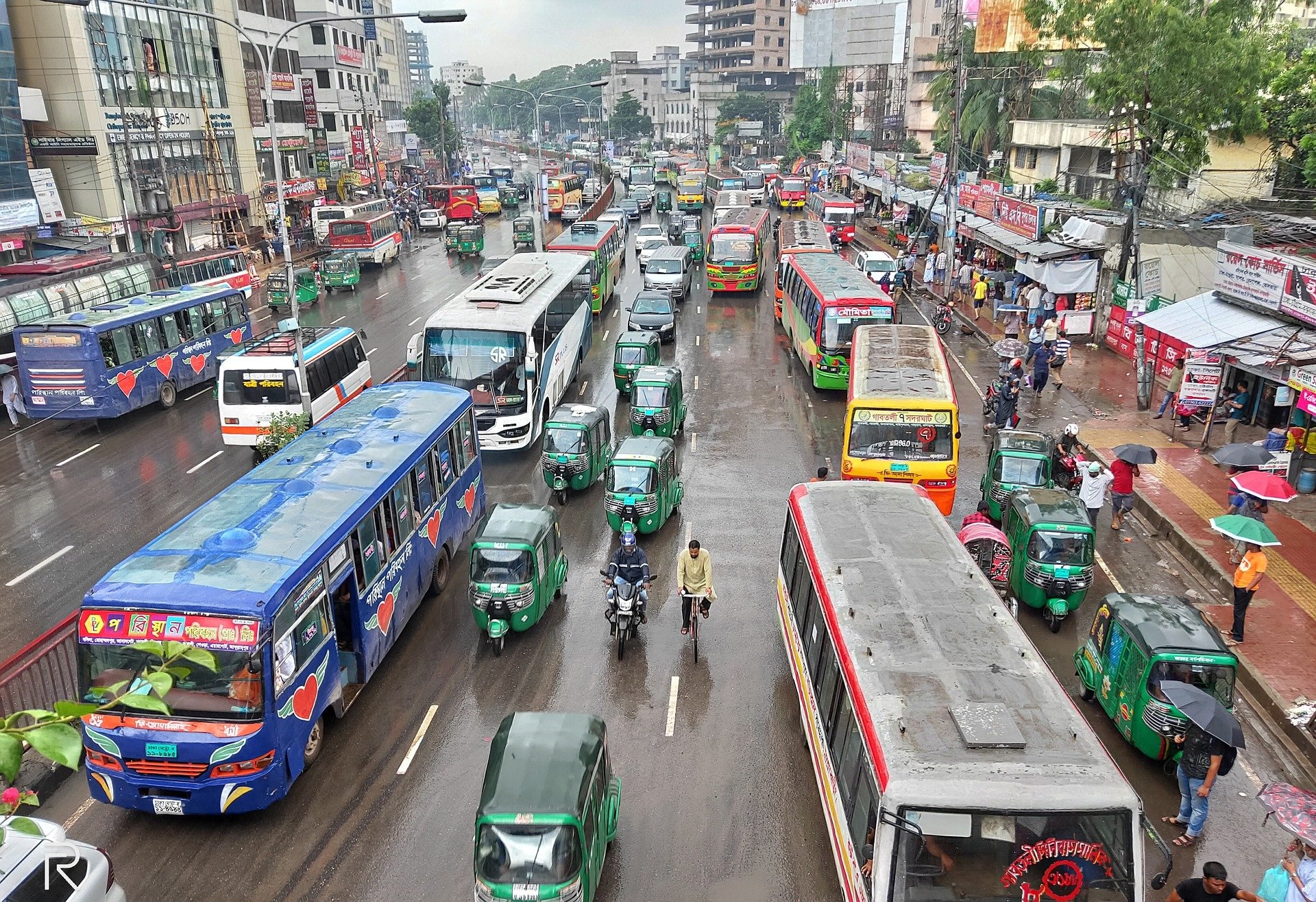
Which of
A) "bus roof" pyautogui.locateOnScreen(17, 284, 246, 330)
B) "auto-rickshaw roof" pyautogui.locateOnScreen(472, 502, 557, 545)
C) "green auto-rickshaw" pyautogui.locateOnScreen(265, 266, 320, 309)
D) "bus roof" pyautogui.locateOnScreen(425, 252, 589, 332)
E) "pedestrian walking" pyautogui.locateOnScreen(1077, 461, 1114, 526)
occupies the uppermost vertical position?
"bus roof" pyautogui.locateOnScreen(425, 252, 589, 332)

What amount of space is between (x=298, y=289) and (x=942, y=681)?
38.1 meters

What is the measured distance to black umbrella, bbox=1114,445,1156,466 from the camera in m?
16.2

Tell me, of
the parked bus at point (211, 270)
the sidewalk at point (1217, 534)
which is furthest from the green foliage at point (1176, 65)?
the parked bus at point (211, 270)

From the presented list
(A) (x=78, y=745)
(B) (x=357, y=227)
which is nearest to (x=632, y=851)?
(A) (x=78, y=745)

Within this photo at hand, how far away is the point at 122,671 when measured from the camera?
9.43 metres

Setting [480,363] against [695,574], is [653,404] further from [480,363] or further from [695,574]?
[695,574]

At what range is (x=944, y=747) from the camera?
7.08 m

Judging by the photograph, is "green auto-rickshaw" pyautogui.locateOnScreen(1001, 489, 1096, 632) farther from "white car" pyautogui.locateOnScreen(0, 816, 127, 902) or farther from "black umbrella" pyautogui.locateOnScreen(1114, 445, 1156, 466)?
"white car" pyautogui.locateOnScreen(0, 816, 127, 902)

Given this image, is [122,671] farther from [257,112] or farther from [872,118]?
[872,118]

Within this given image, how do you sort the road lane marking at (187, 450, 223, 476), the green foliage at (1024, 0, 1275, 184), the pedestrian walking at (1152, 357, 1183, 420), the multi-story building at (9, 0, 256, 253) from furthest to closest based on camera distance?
1. the multi-story building at (9, 0, 256, 253)
2. the green foliage at (1024, 0, 1275, 184)
3. the pedestrian walking at (1152, 357, 1183, 420)
4. the road lane marking at (187, 450, 223, 476)

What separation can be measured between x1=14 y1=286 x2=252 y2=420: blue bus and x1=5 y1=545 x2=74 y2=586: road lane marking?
7.38 meters

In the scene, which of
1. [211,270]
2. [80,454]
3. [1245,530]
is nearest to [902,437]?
[1245,530]

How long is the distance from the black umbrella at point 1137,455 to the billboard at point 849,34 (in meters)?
90.8

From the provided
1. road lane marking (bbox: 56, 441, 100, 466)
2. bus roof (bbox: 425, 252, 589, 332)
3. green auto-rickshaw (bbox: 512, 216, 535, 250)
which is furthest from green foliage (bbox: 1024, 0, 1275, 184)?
green auto-rickshaw (bbox: 512, 216, 535, 250)
